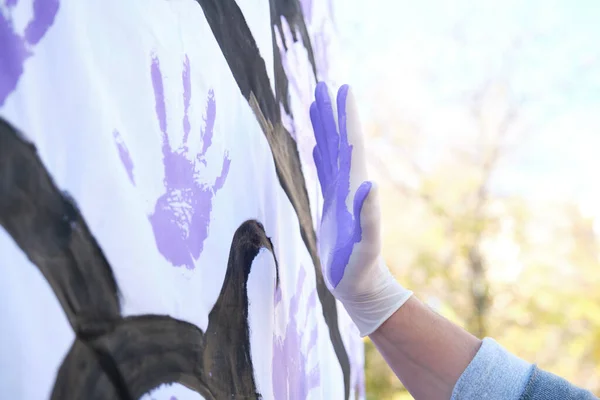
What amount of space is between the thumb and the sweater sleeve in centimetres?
37

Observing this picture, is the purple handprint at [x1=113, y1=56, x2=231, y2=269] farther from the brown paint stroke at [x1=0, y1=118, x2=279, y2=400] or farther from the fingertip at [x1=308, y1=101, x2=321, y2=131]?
the fingertip at [x1=308, y1=101, x2=321, y2=131]

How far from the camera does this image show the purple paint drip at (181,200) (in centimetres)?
68

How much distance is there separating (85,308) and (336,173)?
601mm

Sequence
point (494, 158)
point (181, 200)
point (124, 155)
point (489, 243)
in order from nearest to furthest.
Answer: point (124, 155), point (181, 200), point (489, 243), point (494, 158)

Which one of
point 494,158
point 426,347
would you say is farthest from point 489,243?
point 426,347

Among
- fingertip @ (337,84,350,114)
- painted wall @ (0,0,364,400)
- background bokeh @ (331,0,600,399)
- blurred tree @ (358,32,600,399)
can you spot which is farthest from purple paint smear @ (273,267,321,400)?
background bokeh @ (331,0,600,399)

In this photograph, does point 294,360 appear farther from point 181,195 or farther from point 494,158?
point 494,158

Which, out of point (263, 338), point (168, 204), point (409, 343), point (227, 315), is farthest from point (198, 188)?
point (409, 343)

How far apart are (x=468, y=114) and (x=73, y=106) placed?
6166 mm

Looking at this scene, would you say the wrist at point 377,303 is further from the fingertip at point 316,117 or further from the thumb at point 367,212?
the fingertip at point 316,117

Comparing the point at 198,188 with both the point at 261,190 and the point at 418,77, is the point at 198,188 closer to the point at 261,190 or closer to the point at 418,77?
the point at 261,190

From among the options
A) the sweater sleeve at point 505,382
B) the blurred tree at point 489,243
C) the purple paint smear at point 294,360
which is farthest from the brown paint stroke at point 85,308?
the blurred tree at point 489,243

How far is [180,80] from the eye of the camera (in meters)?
0.76

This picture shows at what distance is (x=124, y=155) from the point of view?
616 mm
